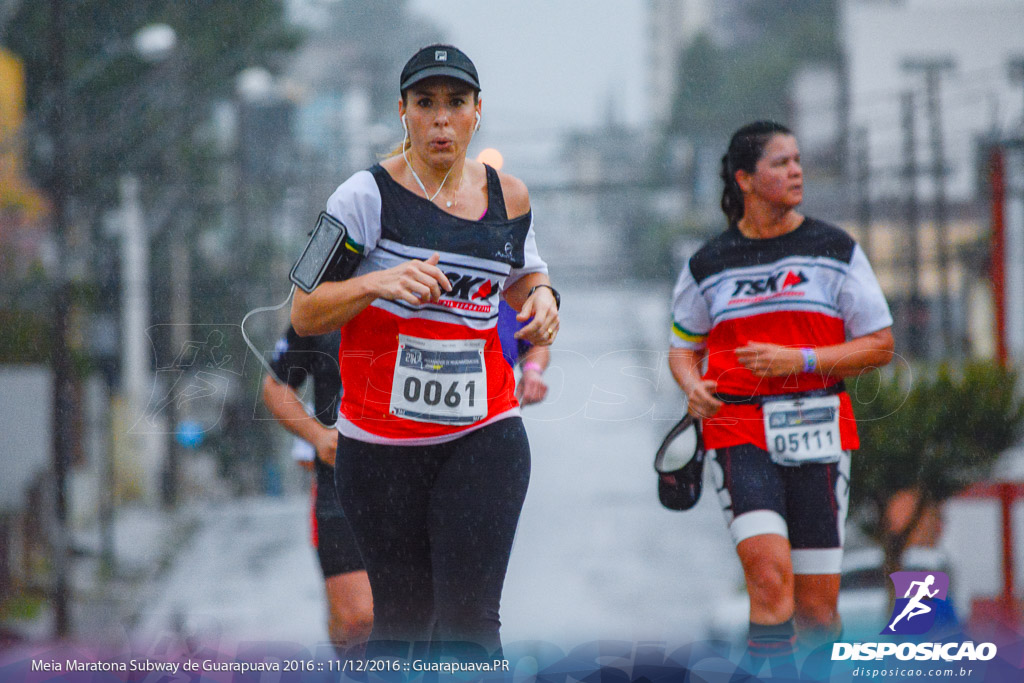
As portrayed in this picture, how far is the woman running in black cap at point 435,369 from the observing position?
2949 millimetres

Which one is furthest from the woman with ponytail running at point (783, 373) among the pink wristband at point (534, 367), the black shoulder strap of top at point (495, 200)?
the black shoulder strap of top at point (495, 200)

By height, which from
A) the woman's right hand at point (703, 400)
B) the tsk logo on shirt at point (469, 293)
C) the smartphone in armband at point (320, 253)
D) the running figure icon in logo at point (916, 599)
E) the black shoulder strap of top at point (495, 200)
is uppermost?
the black shoulder strap of top at point (495, 200)

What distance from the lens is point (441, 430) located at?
3035mm

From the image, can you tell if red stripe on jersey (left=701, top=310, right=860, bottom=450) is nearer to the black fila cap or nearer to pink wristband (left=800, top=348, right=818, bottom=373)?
pink wristband (left=800, top=348, right=818, bottom=373)

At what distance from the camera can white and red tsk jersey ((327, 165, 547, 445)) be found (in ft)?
9.77

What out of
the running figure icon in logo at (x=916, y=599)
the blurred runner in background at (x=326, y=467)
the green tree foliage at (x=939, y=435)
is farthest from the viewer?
the green tree foliage at (x=939, y=435)

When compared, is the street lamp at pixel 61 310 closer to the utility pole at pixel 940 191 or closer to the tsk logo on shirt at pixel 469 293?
the tsk logo on shirt at pixel 469 293

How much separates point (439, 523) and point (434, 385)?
0.36 meters

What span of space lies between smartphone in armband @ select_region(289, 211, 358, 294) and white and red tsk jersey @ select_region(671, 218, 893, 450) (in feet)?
4.91

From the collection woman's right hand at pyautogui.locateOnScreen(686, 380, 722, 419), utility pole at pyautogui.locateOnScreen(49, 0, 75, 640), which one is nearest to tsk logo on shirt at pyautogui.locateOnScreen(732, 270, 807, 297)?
woman's right hand at pyautogui.locateOnScreen(686, 380, 722, 419)

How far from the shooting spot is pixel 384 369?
3043 millimetres

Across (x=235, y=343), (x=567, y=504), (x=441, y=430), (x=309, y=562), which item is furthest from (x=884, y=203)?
(x=441, y=430)

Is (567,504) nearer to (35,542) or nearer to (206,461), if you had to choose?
(206,461)

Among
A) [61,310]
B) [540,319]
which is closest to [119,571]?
[61,310]
